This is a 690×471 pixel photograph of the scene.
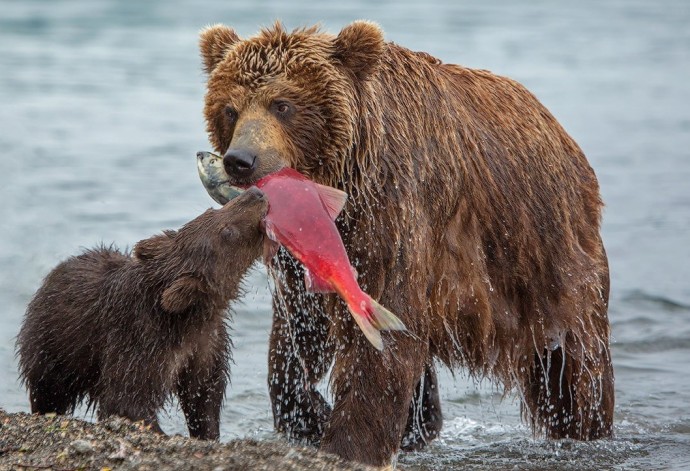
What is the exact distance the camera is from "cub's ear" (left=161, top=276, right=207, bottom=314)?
21.1 ft

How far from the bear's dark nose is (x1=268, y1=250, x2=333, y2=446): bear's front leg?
0.81 metres

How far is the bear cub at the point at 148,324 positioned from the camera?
6539 millimetres

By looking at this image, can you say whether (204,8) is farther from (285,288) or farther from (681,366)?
(285,288)

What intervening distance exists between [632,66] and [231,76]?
21.5 metres

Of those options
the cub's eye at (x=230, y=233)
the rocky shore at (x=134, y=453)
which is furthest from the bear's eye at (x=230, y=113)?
the rocky shore at (x=134, y=453)

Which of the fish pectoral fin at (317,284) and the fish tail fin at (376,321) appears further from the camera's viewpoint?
the fish pectoral fin at (317,284)

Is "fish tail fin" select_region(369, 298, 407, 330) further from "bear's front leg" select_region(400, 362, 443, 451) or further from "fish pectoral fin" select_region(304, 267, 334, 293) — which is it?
"bear's front leg" select_region(400, 362, 443, 451)

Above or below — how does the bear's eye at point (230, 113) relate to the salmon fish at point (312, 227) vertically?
above

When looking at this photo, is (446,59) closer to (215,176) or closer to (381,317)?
(215,176)

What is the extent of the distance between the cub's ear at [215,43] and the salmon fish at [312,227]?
860mm

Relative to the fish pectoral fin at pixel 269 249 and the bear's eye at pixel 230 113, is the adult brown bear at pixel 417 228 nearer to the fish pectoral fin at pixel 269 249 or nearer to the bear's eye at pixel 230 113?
the bear's eye at pixel 230 113

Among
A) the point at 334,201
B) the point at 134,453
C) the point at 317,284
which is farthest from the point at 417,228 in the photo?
the point at 134,453

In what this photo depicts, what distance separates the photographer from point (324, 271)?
5.96 meters

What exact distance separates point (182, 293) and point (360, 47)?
4.90ft
